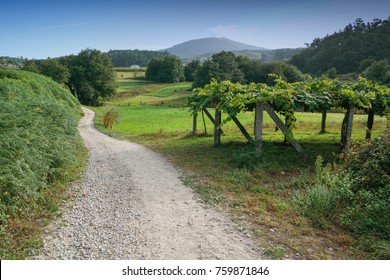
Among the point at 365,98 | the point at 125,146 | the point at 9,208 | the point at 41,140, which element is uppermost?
the point at 365,98

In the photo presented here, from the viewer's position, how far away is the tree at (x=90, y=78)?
6231 centimetres

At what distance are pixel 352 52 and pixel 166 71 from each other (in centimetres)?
5840

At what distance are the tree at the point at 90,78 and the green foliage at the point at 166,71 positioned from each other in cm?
3766

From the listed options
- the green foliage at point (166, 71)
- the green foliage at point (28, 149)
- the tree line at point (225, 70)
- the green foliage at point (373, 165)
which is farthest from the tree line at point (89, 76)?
the green foliage at point (373, 165)

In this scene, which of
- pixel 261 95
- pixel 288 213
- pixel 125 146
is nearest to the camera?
pixel 288 213

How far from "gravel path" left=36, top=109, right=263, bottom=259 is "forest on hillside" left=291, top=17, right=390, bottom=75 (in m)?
68.0

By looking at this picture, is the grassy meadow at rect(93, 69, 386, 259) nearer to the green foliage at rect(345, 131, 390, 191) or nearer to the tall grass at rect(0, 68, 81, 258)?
the green foliage at rect(345, 131, 390, 191)

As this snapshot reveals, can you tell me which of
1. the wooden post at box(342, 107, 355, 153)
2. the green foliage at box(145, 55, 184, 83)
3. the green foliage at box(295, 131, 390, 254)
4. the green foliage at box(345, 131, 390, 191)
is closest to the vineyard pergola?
the wooden post at box(342, 107, 355, 153)

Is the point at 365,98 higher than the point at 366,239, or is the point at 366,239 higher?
the point at 365,98

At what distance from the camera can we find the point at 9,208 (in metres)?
6.78

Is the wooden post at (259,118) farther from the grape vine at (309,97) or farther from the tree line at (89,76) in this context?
the tree line at (89,76)
